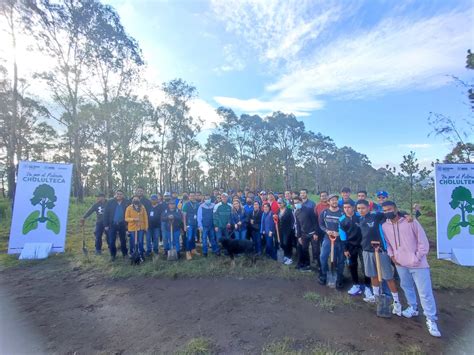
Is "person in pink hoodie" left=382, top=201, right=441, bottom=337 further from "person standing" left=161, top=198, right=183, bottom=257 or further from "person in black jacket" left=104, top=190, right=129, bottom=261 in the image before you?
"person in black jacket" left=104, top=190, right=129, bottom=261

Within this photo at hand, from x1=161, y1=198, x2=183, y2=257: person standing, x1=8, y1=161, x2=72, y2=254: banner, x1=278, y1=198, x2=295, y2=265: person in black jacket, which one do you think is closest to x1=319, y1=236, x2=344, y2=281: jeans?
x1=278, y1=198, x2=295, y2=265: person in black jacket

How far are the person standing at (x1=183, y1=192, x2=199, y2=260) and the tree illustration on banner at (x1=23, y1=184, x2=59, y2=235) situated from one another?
156 inches

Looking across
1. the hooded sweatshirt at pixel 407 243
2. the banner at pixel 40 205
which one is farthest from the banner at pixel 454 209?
the banner at pixel 40 205

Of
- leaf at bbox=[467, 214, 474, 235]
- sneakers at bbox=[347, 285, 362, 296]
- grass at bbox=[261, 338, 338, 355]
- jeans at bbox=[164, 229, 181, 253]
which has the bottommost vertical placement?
grass at bbox=[261, 338, 338, 355]

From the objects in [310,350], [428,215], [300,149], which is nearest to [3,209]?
[310,350]

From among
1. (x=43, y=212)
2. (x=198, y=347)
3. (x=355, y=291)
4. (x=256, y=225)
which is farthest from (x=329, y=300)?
(x=43, y=212)

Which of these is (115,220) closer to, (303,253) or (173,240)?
(173,240)

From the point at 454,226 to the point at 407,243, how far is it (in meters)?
4.73

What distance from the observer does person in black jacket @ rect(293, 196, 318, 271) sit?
5547mm

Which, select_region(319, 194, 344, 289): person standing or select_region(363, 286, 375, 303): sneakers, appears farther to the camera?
select_region(319, 194, 344, 289): person standing

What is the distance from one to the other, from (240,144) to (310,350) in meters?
33.8

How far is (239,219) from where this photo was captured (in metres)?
7.06

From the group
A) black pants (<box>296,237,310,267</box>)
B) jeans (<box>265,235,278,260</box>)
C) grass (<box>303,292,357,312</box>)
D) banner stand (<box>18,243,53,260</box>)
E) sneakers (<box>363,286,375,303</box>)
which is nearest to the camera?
grass (<box>303,292,357,312</box>)

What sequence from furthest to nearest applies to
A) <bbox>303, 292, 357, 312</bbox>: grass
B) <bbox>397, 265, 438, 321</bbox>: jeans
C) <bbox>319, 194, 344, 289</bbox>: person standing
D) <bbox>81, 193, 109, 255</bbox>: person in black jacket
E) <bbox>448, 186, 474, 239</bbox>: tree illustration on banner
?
1. <bbox>81, 193, 109, 255</bbox>: person in black jacket
2. <bbox>448, 186, 474, 239</bbox>: tree illustration on banner
3. <bbox>319, 194, 344, 289</bbox>: person standing
4. <bbox>303, 292, 357, 312</bbox>: grass
5. <bbox>397, 265, 438, 321</bbox>: jeans
